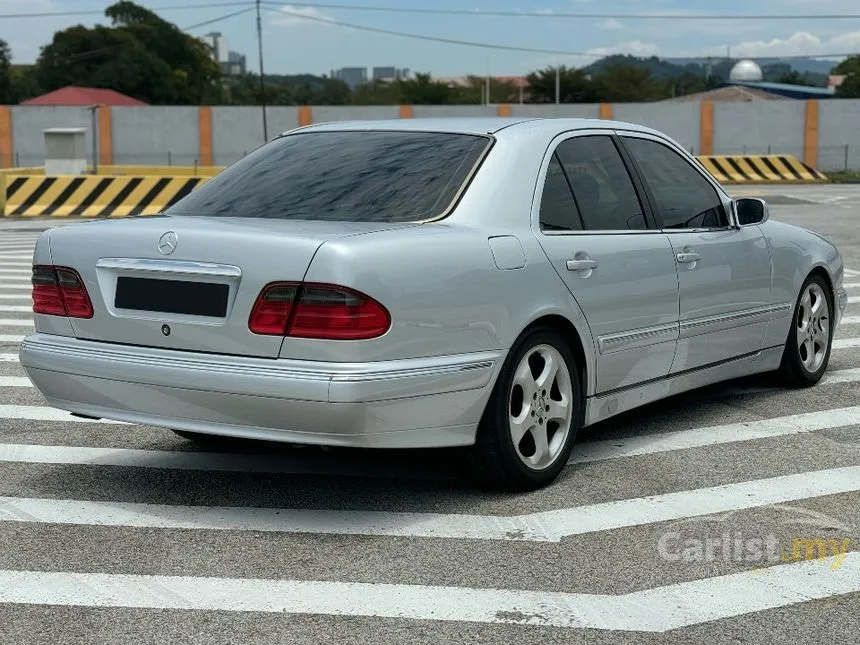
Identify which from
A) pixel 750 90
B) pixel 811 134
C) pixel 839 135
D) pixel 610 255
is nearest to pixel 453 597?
pixel 610 255

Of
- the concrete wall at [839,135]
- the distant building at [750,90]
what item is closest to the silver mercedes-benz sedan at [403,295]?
the concrete wall at [839,135]

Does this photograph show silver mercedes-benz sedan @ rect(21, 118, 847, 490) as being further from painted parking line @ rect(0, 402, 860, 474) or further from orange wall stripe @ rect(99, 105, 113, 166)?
orange wall stripe @ rect(99, 105, 113, 166)

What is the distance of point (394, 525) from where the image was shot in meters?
4.95

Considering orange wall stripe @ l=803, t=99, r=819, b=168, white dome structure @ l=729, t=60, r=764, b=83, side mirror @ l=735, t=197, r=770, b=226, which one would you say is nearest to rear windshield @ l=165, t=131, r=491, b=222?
side mirror @ l=735, t=197, r=770, b=226

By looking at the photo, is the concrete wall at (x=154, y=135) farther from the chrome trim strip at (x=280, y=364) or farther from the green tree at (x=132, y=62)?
the green tree at (x=132, y=62)

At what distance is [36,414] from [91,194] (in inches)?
686

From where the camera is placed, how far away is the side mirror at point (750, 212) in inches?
269

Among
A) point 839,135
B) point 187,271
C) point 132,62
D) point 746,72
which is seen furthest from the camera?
point 746,72

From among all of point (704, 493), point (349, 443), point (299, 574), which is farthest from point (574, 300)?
point (299, 574)

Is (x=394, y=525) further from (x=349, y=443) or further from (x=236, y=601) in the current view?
(x=236, y=601)

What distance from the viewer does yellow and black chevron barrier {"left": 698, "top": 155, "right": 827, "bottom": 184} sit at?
118ft

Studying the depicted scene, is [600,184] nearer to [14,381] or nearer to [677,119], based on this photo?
[14,381]

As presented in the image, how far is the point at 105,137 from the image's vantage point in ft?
170

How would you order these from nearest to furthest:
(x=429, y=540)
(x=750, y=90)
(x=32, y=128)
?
1. (x=429, y=540)
2. (x=32, y=128)
3. (x=750, y=90)
